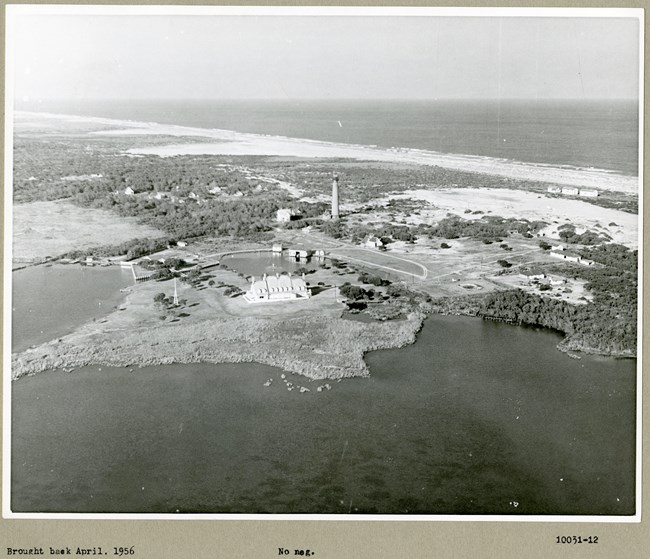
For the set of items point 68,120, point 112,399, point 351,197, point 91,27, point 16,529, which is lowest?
point 16,529

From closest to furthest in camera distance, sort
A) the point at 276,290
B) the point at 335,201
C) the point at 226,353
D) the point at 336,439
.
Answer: the point at 336,439 < the point at 226,353 < the point at 276,290 < the point at 335,201

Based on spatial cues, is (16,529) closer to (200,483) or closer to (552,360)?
(200,483)

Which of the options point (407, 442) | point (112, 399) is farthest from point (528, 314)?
point (112, 399)

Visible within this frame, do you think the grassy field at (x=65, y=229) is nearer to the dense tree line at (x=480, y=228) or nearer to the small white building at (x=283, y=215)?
the small white building at (x=283, y=215)

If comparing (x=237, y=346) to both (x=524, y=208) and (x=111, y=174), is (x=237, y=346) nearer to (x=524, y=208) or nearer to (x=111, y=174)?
(x=111, y=174)

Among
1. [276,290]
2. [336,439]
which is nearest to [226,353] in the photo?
[276,290]

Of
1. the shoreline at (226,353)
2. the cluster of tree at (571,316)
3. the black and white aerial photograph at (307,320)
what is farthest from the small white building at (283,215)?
the cluster of tree at (571,316)
